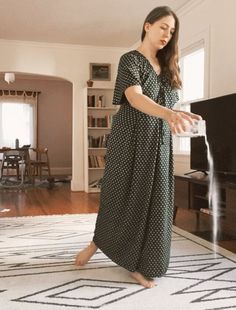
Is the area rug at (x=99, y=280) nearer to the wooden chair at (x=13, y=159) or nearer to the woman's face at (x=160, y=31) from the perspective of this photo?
the woman's face at (x=160, y=31)

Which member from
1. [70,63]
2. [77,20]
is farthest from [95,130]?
[77,20]

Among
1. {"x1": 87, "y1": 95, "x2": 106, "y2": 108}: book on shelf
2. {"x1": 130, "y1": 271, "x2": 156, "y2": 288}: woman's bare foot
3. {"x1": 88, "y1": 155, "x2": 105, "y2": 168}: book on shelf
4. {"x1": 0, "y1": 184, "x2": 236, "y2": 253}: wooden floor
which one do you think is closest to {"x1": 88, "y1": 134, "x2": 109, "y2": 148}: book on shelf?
{"x1": 88, "y1": 155, "x2": 105, "y2": 168}: book on shelf

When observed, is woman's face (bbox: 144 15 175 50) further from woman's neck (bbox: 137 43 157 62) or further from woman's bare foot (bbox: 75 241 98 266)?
woman's bare foot (bbox: 75 241 98 266)

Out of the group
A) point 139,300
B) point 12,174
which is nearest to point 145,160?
point 139,300

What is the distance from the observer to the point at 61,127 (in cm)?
957

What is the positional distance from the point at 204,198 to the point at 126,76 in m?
1.78

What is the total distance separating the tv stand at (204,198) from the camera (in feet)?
8.79

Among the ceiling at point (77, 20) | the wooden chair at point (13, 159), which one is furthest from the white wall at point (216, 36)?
the wooden chair at point (13, 159)

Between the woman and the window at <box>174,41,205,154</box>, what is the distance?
2.55m

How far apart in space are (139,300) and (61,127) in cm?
818

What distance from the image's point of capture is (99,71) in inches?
248

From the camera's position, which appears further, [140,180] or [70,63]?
[70,63]

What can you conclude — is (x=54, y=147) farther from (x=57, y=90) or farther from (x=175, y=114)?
(x=175, y=114)

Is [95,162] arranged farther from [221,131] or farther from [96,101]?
[221,131]
